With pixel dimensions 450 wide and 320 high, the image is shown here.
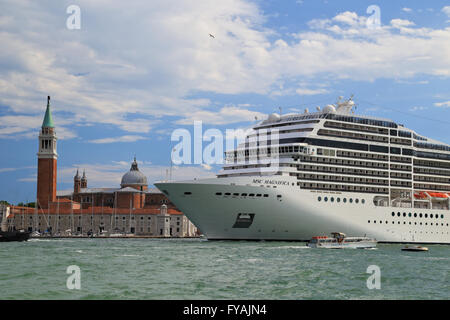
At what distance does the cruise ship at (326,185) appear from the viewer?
176 feet

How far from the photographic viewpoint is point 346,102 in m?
64.5

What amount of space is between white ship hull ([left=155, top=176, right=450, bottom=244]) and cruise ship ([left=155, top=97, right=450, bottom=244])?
0.09 meters

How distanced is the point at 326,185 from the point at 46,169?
3880 inches

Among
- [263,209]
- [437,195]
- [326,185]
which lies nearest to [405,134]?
[437,195]

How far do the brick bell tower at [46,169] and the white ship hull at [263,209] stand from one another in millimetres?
92101

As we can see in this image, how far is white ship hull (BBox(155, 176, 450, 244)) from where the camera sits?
174 ft

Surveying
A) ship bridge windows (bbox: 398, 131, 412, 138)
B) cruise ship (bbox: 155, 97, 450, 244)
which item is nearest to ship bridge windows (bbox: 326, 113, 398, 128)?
cruise ship (bbox: 155, 97, 450, 244)

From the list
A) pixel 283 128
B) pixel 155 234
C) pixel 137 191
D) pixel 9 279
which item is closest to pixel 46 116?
pixel 137 191

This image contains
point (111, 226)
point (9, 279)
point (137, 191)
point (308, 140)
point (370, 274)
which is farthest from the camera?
point (137, 191)

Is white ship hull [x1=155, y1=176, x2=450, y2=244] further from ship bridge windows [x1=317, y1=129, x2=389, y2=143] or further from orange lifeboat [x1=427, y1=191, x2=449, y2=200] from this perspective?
orange lifeboat [x1=427, y1=191, x2=449, y2=200]

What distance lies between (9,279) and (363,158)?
4212 cm

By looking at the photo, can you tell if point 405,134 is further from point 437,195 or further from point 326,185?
point 326,185

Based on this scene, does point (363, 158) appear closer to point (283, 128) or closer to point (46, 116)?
point (283, 128)

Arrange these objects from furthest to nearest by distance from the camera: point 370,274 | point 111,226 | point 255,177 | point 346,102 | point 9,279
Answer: point 111,226
point 346,102
point 255,177
point 370,274
point 9,279
